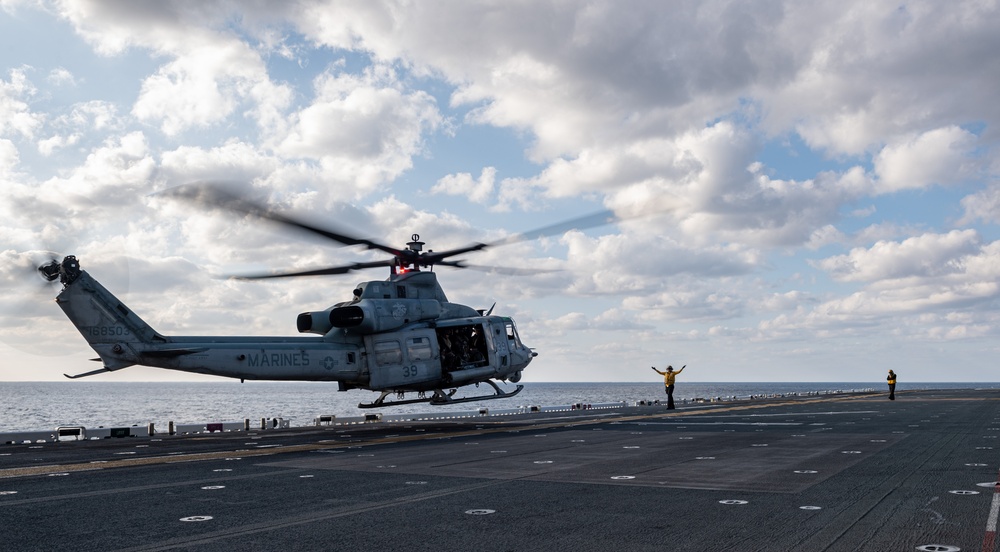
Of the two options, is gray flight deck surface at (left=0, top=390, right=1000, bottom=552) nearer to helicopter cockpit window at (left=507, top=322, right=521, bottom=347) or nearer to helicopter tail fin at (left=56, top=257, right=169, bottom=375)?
helicopter tail fin at (left=56, top=257, right=169, bottom=375)

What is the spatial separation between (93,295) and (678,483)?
67.1ft

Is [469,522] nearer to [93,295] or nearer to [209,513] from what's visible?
[209,513]

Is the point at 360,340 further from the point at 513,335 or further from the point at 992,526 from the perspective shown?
the point at 992,526

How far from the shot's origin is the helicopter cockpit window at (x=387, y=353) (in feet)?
91.4

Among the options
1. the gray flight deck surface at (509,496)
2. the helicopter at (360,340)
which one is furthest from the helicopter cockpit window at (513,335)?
the gray flight deck surface at (509,496)

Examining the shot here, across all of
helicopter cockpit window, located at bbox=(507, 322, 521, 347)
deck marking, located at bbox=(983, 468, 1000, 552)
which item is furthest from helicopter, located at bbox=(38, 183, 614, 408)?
deck marking, located at bbox=(983, 468, 1000, 552)

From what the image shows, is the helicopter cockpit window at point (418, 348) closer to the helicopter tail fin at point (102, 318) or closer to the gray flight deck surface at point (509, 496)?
the gray flight deck surface at point (509, 496)

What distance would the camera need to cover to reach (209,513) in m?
9.45

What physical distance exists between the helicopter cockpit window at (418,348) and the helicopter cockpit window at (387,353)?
0.45m

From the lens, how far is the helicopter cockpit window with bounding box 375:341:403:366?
27844mm

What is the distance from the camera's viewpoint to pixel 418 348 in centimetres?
2847

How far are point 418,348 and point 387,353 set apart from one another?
1287 mm

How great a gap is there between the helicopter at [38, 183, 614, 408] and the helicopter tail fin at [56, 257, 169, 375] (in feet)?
0.10

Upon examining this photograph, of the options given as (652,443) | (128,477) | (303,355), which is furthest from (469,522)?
(303,355)
